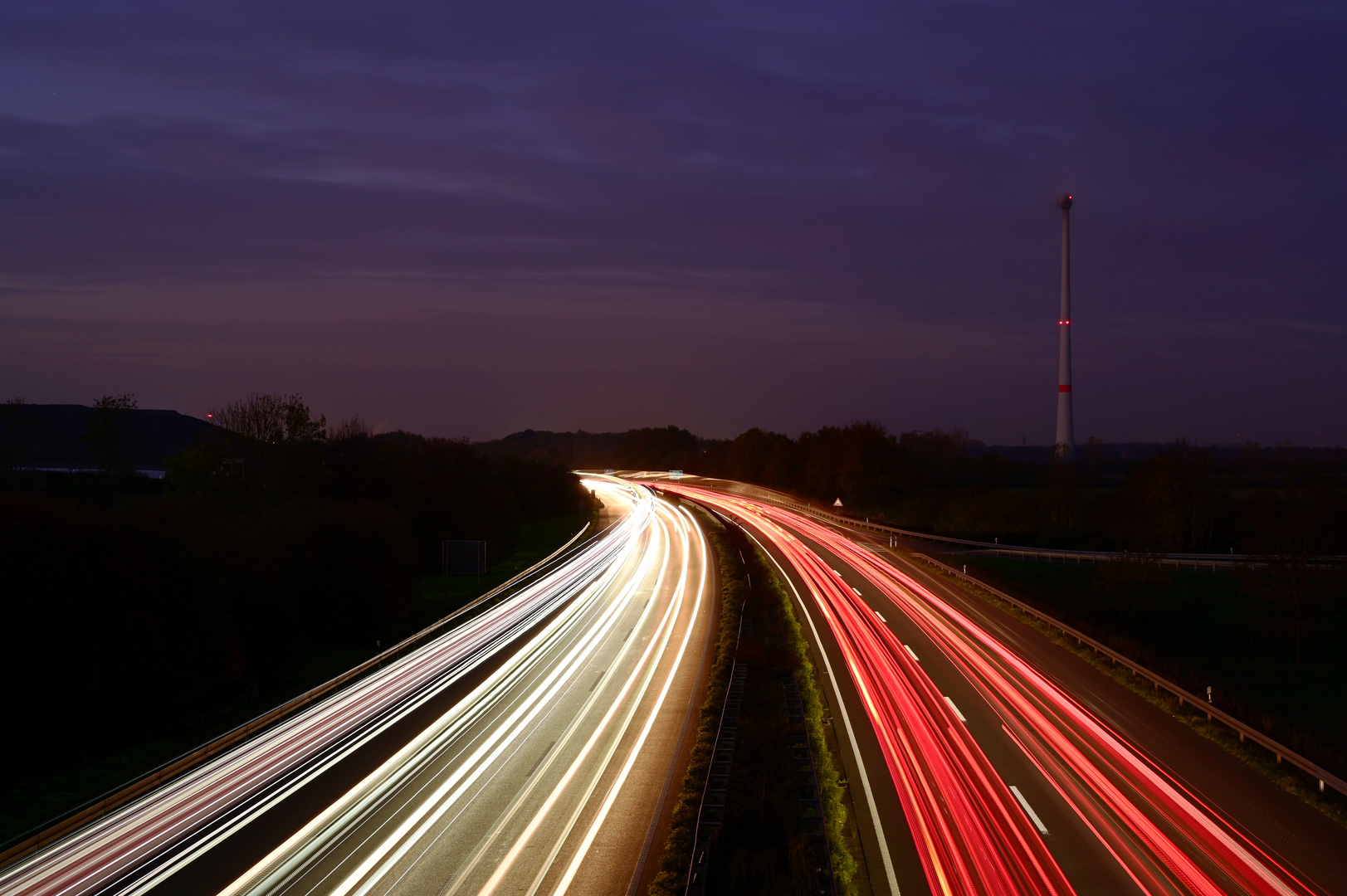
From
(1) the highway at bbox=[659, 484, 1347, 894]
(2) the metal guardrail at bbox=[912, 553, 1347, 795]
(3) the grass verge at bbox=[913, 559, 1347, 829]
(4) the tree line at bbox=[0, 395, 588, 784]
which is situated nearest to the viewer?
(1) the highway at bbox=[659, 484, 1347, 894]

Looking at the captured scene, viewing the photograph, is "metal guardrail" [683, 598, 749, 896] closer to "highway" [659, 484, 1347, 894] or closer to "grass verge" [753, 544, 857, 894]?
"grass verge" [753, 544, 857, 894]

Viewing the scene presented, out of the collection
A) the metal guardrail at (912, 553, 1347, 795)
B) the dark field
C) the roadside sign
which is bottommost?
the dark field

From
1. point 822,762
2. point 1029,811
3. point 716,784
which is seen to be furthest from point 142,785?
point 1029,811

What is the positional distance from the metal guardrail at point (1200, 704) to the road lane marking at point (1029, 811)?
5221mm

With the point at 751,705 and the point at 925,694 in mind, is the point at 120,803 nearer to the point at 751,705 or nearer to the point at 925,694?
the point at 751,705

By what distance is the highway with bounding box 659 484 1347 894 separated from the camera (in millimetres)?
12070

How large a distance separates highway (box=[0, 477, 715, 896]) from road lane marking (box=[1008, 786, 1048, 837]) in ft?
20.3

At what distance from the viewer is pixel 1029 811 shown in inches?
554

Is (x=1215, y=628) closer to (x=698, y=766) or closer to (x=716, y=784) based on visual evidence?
(x=698, y=766)

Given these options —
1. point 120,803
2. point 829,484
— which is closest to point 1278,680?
point 120,803

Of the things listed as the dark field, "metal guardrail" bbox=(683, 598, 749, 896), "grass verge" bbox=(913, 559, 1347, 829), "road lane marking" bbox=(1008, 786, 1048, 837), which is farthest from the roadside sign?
"road lane marking" bbox=(1008, 786, 1048, 837)

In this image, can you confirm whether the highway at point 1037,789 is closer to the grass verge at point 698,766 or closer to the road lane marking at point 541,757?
the grass verge at point 698,766

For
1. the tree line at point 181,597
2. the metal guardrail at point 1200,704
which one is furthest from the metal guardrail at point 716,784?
the tree line at point 181,597

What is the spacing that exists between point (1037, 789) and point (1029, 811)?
1.19 meters
